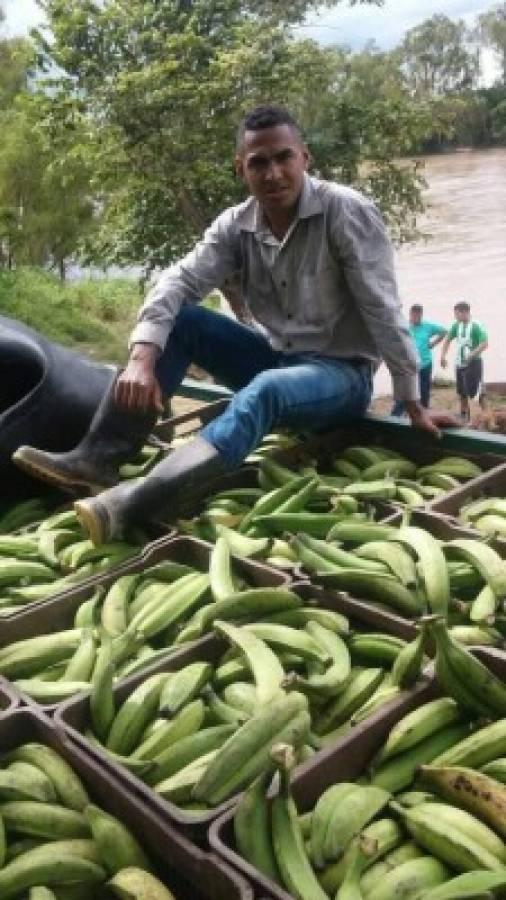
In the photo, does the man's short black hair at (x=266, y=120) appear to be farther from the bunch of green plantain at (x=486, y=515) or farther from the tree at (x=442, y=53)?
the tree at (x=442, y=53)

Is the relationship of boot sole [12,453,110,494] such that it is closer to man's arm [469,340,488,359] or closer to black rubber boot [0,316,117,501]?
black rubber boot [0,316,117,501]

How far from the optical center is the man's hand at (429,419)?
324cm

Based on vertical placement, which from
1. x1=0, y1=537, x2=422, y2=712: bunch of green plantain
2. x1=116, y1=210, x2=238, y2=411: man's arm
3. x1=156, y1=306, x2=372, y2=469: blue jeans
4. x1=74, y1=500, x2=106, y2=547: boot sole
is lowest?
x1=0, y1=537, x2=422, y2=712: bunch of green plantain

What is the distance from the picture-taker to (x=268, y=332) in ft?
12.2

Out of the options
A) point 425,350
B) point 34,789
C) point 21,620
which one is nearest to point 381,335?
point 21,620

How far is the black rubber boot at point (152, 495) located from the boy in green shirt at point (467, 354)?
8.26m

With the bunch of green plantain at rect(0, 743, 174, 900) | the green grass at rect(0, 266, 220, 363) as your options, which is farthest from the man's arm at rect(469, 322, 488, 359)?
the bunch of green plantain at rect(0, 743, 174, 900)

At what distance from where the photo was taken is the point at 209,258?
361 centimetres

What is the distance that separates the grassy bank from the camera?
12.4 metres

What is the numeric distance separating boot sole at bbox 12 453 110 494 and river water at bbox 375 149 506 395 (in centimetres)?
959

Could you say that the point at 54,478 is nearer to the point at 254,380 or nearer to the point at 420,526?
the point at 254,380

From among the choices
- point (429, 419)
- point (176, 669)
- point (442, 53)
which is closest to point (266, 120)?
point (429, 419)

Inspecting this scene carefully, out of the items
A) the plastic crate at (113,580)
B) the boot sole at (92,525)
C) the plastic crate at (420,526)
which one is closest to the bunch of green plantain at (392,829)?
the plastic crate at (420,526)

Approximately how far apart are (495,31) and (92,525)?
70.0 m
